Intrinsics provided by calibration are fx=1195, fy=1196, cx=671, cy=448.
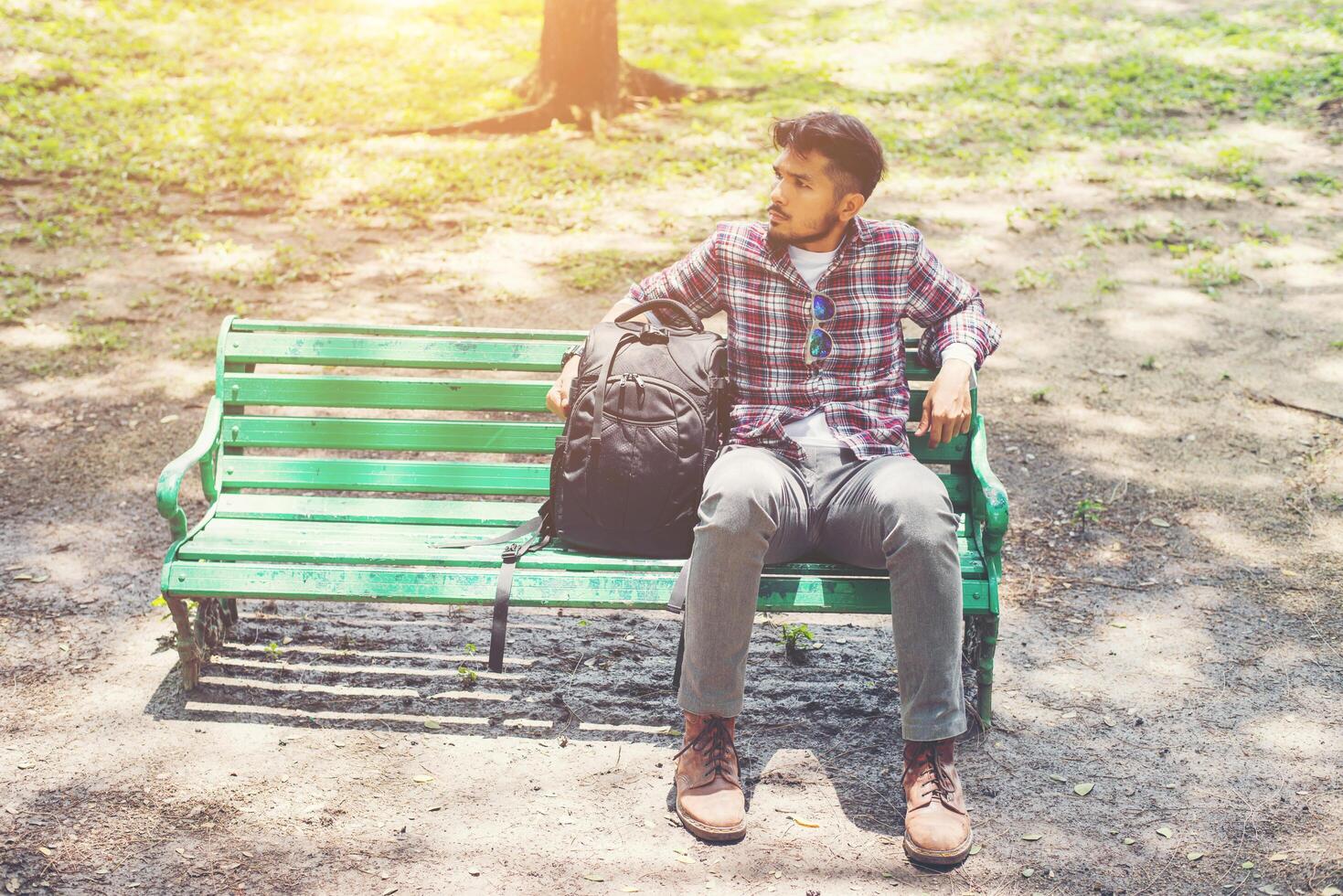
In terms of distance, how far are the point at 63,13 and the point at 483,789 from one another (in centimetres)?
1167

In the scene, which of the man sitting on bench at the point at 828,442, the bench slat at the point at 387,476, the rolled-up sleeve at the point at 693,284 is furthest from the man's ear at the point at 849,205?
the bench slat at the point at 387,476

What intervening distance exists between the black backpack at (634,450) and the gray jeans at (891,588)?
0.19 metres

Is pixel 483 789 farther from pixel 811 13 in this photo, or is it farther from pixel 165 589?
pixel 811 13

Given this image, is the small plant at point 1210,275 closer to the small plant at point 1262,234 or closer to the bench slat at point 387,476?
the small plant at point 1262,234

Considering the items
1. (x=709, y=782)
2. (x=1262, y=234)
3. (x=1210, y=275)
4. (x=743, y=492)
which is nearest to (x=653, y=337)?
(x=743, y=492)

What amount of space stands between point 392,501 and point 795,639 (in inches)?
56.8

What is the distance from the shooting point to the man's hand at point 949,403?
3.46m

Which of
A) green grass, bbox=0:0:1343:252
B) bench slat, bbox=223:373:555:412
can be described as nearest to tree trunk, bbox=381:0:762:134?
green grass, bbox=0:0:1343:252

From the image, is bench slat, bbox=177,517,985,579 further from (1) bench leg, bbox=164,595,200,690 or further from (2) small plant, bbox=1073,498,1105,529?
(2) small plant, bbox=1073,498,1105,529

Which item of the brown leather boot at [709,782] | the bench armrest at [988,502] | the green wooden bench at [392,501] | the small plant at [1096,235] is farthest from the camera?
the small plant at [1096,235]

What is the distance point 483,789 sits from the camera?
3.30m

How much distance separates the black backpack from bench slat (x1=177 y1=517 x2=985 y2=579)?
0.04 m

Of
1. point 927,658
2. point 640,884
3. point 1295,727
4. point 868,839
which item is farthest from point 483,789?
point 1295,727

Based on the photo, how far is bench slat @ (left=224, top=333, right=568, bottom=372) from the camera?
4039 millimetres
